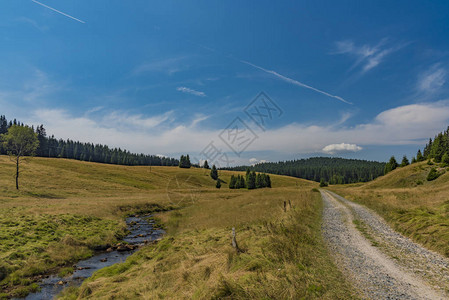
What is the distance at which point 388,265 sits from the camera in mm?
8875

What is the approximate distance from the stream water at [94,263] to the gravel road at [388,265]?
50.8 ft

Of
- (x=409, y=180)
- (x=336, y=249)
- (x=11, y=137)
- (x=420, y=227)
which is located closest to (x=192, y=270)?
(x=336, y=249)

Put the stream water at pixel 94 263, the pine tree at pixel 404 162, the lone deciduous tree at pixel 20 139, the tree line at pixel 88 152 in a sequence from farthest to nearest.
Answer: the tree line at pixel 88 152
the pine tree at pixel 404 162
the lone deciduous tree at pixel 20 139
the stream water at pixel 94 263

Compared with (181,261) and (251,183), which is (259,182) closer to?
(251,183)

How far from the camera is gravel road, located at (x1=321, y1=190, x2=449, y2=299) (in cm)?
682

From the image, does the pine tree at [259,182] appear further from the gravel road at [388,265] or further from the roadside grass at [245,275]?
the gravel road at [388,265]

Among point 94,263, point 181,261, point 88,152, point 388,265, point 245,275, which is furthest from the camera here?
point 88,152

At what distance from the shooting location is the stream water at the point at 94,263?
12773 millimetres

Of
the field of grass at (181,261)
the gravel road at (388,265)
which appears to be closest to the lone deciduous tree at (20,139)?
the field of grass at (181,261)

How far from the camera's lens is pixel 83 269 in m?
15.9

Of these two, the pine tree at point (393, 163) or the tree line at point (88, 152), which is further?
the tree line at point (88, 152)

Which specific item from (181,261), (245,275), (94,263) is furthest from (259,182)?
(245,275)

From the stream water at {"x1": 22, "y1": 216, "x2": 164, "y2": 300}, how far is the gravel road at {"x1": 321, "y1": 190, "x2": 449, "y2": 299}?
15499 mm

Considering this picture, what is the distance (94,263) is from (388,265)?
19524 millimetres
